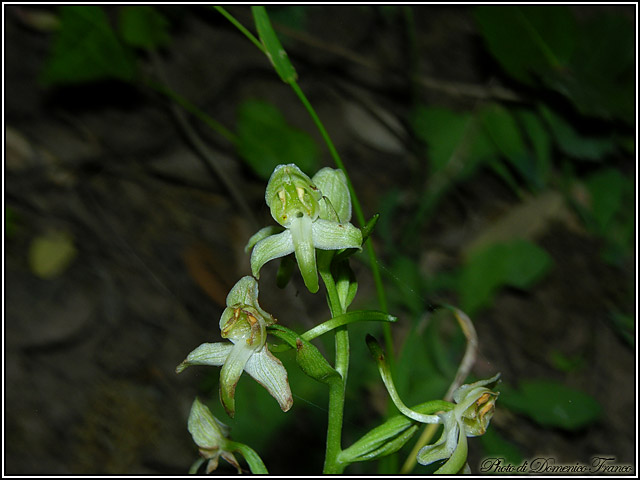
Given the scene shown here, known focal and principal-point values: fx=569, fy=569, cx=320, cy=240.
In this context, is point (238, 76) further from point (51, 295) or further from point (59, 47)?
point (51, 295)

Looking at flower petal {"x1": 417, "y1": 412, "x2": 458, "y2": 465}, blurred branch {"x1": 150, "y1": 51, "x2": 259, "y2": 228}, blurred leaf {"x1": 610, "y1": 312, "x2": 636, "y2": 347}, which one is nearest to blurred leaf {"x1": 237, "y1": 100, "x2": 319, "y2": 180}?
blurred branch {"x1": 150, "y1": 51, "x2": 259, "y2": 228}

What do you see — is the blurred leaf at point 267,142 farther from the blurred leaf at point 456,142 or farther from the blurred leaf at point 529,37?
the blurred leaf at point 529,37

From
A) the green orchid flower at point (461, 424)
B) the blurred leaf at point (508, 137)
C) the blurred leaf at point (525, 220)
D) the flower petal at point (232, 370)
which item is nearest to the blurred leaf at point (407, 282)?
the blurred leaf at point (525, 220)

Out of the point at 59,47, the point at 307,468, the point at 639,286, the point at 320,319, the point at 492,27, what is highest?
the point at 59,47

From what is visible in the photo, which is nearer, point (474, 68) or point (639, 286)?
point (639, 286)

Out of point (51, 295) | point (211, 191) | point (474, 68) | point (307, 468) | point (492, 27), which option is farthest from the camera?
point (474, 68)

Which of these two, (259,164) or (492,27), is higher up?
(492,27)

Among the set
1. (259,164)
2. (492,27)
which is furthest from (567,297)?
(259,164)

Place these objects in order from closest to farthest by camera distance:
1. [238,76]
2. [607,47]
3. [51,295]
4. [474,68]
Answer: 1. [607,47]
2. [51,295]
3. [238,76]
4. [474,68]
